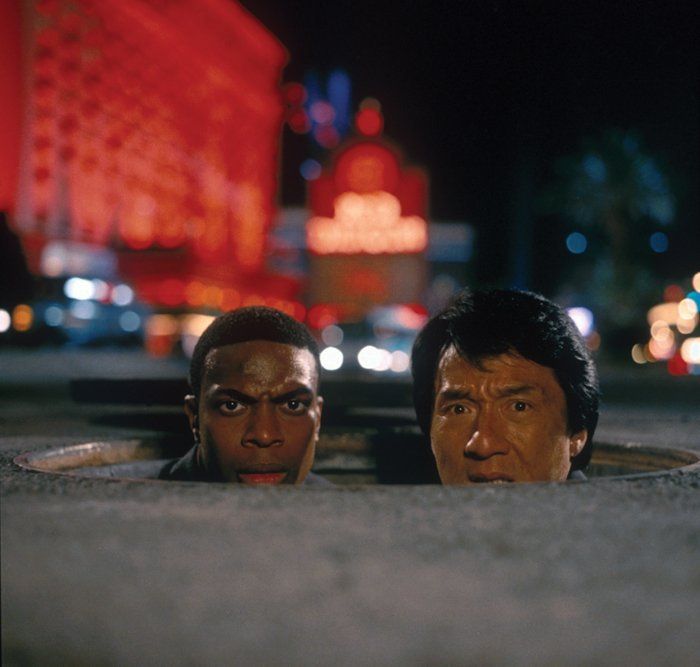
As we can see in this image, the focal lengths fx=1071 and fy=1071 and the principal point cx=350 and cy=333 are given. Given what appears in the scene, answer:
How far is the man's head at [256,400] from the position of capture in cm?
314

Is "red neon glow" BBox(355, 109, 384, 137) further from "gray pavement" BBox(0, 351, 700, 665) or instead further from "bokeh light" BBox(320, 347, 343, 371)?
"gray pavement" BBox(0, 351, 700, 665)

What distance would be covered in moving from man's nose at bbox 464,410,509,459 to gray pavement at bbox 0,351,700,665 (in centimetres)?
59

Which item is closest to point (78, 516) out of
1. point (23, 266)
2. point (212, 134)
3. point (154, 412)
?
point (154, 412)

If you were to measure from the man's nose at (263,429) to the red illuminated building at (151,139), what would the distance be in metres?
39.8

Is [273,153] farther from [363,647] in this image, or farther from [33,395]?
[363,647]

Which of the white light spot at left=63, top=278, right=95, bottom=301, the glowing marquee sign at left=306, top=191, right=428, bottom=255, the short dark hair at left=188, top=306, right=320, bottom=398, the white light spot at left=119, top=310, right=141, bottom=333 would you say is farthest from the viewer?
the glowing marquee sign at left=306, top=191, right=428, bottom=255

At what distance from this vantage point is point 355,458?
479 cm

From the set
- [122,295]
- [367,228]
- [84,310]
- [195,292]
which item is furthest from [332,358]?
[367,228]

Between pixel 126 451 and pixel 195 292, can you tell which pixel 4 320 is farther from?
pixel 126 451

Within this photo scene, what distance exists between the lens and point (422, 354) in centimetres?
346

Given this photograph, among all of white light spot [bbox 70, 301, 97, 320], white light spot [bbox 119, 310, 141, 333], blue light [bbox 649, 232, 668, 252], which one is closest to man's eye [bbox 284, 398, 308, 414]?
white light spot [bbox 70, 301, 97, 320]

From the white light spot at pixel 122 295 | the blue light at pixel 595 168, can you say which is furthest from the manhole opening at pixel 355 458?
the blue light at pixel 595 168

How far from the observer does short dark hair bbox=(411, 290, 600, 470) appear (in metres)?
3.12

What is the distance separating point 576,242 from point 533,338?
6242 cm
